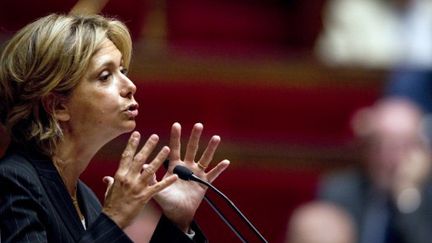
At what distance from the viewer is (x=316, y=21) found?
330cm

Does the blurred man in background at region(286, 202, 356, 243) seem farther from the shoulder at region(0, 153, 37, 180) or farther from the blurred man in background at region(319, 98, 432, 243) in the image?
the shoulder at region(0, 153, 37, 180)

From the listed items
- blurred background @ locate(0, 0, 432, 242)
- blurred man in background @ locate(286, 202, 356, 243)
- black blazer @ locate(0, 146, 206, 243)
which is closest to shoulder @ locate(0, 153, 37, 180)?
black blazer @ locate(0, 146, 206, 243)

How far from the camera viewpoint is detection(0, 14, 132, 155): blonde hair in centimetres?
131

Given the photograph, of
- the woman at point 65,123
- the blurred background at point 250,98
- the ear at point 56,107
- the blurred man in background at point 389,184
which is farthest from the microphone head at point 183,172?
the blurred background at point 250,98

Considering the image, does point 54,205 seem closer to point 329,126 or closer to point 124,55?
point 124,55

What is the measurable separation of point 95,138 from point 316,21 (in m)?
2.03

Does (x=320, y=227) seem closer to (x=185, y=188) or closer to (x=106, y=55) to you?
(x=185, y=188)

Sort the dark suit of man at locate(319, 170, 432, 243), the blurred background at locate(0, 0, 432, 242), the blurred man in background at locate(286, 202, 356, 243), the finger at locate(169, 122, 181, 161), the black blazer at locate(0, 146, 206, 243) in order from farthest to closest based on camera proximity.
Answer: the blurred background at locate(0, 0, 432, 242) → the dark suit of man at locate(319, 170, 432, 243) → the blurred man in background at locate(286, 202, 356, 243) → the finger at locate(169, 122, 181, 161) → the black blazer at locate(0, 146, 206, 243)

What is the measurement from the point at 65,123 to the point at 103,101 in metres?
0.06

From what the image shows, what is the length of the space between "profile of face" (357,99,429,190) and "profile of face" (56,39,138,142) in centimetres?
103

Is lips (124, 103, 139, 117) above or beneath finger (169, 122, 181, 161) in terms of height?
above

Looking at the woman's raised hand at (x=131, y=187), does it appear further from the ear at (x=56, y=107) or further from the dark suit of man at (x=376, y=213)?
the dark suit of man at (x=376, y=213)

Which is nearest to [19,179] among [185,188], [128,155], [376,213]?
[128,155]

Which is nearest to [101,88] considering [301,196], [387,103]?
[387,103]
